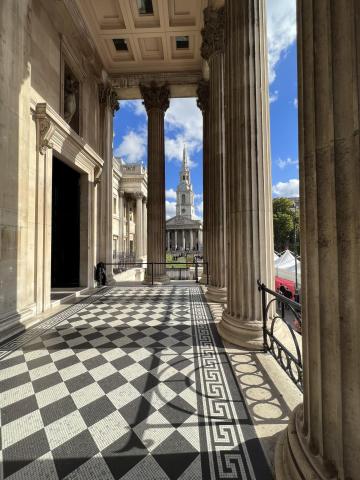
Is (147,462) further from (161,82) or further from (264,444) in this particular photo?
(161,82)

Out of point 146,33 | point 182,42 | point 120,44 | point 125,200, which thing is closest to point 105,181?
point 120,44

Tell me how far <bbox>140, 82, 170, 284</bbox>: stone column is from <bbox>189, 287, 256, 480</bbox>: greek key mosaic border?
7.94 metres

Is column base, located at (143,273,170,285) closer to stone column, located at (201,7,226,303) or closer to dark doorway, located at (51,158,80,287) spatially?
dark doorway, located at (51,158,80,287)

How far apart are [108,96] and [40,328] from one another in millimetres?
11697

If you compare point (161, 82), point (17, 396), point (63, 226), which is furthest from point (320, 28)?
point (161, 82)

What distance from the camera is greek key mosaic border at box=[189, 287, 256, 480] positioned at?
77.4 inches

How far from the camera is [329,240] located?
5.07 ft

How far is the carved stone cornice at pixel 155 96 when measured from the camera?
12859mm

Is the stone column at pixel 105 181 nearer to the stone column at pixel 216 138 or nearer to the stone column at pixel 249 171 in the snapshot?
the stone column at pixel 216 138

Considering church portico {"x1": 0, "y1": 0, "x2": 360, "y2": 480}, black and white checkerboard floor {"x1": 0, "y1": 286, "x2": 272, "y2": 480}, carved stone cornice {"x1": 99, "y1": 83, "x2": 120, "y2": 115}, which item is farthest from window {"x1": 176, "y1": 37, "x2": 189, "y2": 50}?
black and white checkerboard floor {"x1": 0, "y1": 286, "x2": 272, "y2": 480}

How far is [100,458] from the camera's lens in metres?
2.03

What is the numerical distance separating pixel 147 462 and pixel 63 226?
9453mm

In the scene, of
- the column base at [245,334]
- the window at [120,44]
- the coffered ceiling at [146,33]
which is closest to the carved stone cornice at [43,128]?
the coffered ceiling at [146,33]

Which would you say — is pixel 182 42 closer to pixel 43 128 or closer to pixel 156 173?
pixel 156 173
